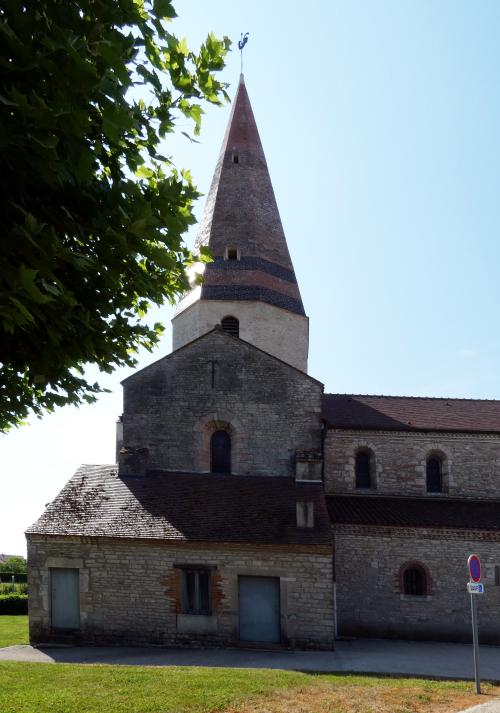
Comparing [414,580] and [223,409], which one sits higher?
→ [223,409]

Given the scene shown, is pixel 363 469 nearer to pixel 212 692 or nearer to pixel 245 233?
pixel 245 233

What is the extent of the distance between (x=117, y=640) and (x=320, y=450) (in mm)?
7749

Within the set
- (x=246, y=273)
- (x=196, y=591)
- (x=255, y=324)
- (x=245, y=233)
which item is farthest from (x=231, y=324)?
(x=196, y=591)

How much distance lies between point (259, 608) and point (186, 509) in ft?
10.8

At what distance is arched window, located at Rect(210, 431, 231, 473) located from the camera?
19891 mm

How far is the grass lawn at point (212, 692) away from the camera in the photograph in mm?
9414

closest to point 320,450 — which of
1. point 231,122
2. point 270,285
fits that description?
point 270,285

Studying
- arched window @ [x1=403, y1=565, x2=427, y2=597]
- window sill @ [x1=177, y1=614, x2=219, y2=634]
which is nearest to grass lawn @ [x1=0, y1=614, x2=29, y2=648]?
window sill @ [x1=177, y1=614, x2=219, y2=634]

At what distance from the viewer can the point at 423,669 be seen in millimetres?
13609

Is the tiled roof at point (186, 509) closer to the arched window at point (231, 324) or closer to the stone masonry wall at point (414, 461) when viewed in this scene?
the stone masonry wall at point (414, 461)

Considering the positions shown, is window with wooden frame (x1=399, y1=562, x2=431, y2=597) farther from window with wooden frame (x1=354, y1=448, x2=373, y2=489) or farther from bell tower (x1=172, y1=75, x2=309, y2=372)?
bell tower (x1=172, y1=75, x2=309, y2=372)

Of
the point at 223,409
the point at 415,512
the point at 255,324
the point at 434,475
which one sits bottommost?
the point at 415,512

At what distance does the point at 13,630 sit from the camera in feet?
65.5

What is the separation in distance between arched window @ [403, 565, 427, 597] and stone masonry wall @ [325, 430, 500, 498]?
3.50 m
